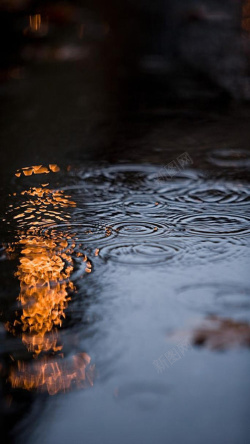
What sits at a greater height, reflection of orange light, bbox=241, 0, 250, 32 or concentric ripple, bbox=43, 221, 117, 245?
reflection of orange light, bbox=241, 0, 250, 32

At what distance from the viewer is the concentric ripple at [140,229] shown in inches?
62.3

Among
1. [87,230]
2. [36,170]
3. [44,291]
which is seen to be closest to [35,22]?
[36,170]

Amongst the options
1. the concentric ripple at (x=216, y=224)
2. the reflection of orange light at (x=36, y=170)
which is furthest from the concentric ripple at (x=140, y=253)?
the reflection of orange light at (x=36, y=170)

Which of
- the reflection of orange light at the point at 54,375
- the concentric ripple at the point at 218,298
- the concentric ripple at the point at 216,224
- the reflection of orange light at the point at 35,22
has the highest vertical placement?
the reflection of orange light at the point at 35,22

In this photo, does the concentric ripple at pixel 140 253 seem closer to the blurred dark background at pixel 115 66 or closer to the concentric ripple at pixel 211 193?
the concentric ripple at pixel 211 193

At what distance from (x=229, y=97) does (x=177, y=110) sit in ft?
1.79

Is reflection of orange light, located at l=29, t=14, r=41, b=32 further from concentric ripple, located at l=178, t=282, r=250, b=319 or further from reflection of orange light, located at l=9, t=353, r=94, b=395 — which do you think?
reflection of orange light, located at l=9, t=353, r=94, b=395

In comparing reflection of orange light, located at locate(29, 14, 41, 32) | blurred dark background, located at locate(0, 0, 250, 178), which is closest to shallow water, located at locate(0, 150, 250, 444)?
blurred dark background, located at locate(0, 0, 250, 178)

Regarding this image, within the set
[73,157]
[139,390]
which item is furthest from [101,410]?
[73,157]

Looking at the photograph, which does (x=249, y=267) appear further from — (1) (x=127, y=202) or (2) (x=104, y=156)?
(2) (x=104, y=156)

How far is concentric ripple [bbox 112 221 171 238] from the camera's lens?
62.3 inches

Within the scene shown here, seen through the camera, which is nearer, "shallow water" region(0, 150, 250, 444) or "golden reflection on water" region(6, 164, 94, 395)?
"shallow water" region(0, 150, 250, 444)

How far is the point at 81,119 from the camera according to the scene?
10.5ft

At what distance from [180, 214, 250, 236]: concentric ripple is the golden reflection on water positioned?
37 cm
